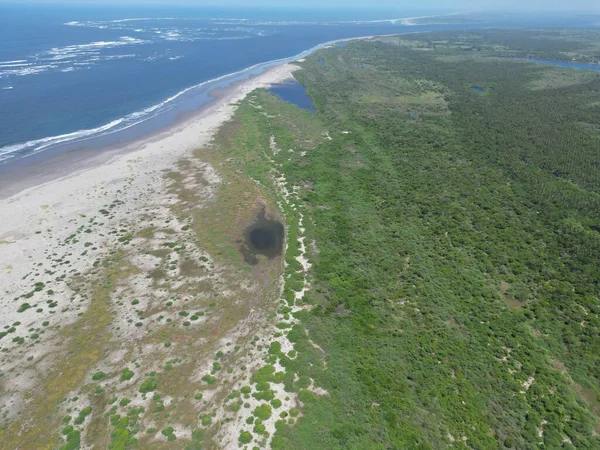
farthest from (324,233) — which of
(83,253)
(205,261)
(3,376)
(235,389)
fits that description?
(3,376)

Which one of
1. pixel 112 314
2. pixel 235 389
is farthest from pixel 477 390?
pixel 112 314

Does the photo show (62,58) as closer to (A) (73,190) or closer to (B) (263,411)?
(A) (73,190)

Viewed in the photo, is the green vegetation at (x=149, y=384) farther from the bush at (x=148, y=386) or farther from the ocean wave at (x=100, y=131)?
Result: the ocean wave at (x=100, y=131)

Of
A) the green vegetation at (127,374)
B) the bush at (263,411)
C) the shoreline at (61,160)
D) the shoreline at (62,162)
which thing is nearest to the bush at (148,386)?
the green vegetation at (127,374)

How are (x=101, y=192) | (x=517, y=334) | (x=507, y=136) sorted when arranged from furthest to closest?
(x=507, y=136) → (x=101, y=192) → (x=517, y=334)

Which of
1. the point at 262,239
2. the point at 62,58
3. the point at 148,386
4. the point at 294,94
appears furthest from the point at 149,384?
the point at 62,58

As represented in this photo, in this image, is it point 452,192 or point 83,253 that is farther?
point 452,192

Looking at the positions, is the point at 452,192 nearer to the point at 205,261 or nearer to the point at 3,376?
the point at 205,261

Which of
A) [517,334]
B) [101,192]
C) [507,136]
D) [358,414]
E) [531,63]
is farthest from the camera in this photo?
[531,63]
